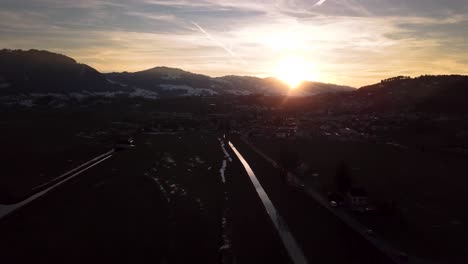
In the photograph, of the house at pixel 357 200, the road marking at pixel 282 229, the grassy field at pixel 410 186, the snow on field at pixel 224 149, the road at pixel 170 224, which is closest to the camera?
the road at pixel 170 224

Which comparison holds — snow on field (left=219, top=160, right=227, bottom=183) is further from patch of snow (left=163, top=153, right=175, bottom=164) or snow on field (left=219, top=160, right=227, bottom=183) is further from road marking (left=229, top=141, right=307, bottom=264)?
patch of snow (left=163, top=153, right=175, bottom=164)

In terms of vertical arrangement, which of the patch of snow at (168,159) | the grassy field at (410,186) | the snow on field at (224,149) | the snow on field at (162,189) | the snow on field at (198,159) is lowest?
the snow on field at (224,149)

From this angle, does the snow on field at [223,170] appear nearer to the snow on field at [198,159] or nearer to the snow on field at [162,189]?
the snow on field at [198,159]

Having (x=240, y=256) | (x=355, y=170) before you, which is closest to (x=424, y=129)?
(x=355, y=170)

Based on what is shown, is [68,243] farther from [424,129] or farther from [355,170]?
[424,129]

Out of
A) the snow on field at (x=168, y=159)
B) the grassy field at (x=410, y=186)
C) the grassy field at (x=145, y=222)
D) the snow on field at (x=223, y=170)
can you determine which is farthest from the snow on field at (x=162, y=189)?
the grassy field at (x=410, y=186)

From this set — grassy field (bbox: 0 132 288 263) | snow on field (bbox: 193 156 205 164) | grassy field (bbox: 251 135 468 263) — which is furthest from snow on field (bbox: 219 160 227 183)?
grassy field (bbox: 251 135 468 263)
